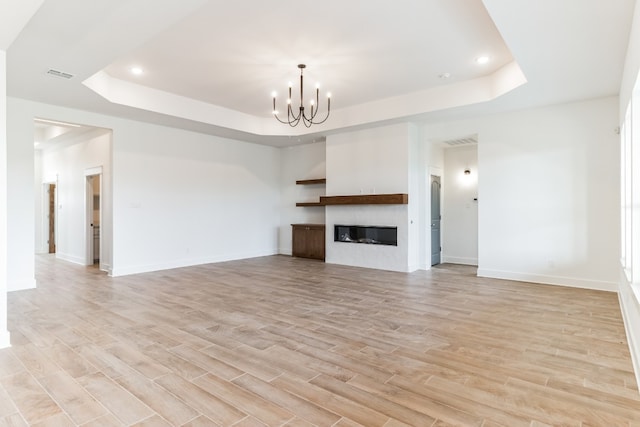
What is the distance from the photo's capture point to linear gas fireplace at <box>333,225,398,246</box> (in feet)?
24.0

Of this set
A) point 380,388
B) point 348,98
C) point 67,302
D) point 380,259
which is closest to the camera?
point 380,388

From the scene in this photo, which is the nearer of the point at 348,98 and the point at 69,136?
the point at 348,98

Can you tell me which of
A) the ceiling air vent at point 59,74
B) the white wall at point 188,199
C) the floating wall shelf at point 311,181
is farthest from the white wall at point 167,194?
the ceiling air vent at point 59,74

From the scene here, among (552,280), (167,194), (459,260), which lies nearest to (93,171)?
(167,194)

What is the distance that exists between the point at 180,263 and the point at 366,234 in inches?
158

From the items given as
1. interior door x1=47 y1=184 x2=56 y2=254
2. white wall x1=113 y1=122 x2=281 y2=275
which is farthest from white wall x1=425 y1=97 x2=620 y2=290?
interior door x1=47 y1=184 x2=56 y2=254

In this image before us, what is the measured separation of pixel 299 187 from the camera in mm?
9539

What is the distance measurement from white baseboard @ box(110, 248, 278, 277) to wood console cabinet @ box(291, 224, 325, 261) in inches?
38.0

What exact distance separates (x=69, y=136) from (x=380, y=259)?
7430mm

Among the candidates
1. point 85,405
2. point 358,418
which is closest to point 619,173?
point 358,418

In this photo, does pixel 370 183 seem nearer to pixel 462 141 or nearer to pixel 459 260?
pixel 462 141

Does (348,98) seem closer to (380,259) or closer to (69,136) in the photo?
(380,259)

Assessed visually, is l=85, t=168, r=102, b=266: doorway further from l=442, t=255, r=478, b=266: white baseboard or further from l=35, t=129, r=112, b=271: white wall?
l=442, t=255, r=478, b=266: white baseboard

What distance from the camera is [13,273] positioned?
5465mm
